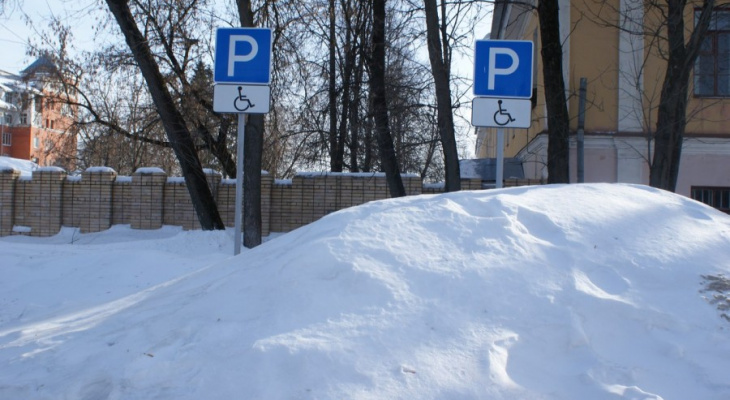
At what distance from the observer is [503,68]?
6.81 m

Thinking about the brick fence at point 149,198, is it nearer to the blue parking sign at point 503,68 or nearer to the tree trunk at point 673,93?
the tree trunk at point 673,93

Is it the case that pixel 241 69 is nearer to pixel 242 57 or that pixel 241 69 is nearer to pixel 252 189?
pixel 242 57

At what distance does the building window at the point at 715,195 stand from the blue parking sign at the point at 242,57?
38.7ft

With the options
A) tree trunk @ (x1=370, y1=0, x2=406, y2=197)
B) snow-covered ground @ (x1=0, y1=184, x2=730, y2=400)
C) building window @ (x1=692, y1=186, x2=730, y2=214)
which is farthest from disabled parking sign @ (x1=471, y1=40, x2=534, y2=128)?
building window @ (x1=692, y1=186, x2=730, y2=214)

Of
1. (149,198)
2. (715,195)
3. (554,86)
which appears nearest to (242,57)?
(554,86)

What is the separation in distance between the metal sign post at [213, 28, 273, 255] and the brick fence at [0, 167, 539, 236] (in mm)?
8218

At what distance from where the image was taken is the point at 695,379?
3.36 m

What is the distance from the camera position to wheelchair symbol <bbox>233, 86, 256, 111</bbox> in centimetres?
688

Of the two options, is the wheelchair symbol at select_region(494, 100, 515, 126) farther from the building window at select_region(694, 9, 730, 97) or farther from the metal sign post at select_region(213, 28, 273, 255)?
the building window at select_region(694, 9, 730, 97)

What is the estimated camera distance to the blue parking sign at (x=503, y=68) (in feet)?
22.2

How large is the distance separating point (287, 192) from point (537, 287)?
39.2ft

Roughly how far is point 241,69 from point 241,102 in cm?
36

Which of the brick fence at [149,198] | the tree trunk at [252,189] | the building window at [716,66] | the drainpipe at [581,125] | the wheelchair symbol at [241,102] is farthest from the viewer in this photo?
the brick fence at [149,198]

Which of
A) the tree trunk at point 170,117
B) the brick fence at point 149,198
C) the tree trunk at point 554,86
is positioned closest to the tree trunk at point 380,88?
the brick fence at point 149,198
